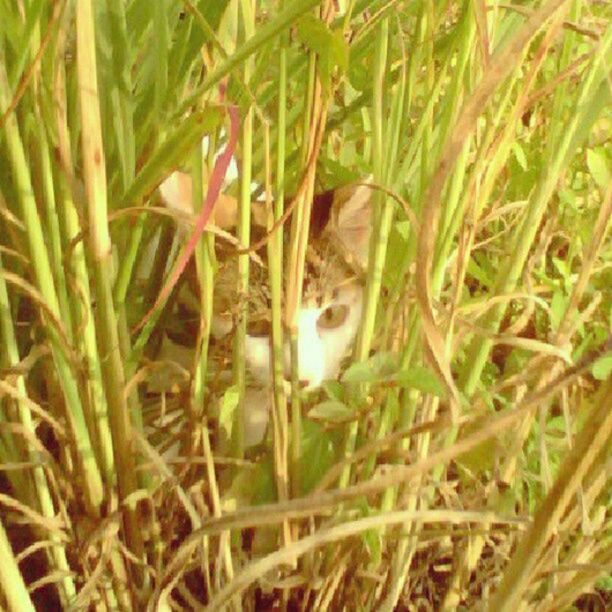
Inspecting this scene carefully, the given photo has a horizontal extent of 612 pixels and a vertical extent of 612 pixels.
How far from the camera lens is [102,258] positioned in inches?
15.7

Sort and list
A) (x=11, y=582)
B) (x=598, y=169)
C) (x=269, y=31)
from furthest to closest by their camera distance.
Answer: (x=598, y=169), (x=11, y=582), (x=269, y=31)

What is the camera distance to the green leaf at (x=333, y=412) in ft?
1.62

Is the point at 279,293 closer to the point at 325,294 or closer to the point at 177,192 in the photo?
the point at 177,192

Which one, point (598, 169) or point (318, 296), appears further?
point (318, 296)

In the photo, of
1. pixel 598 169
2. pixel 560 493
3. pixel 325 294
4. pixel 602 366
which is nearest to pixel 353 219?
pixel 325 294

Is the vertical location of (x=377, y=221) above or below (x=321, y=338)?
above

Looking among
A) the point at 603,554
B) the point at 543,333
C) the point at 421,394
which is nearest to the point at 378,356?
the point at 421,394

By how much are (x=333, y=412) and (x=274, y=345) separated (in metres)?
0.05

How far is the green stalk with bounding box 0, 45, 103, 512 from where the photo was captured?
0.43 metres

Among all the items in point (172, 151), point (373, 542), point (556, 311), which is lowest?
point (373, 542)

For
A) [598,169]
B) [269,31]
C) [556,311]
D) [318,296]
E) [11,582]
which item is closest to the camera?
[269,31]

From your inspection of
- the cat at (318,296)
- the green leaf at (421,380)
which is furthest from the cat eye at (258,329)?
the green leaf at (421,380)

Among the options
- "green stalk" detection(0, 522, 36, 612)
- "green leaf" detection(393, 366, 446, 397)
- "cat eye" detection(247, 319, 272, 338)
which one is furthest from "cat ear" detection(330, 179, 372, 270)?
"green stalk" detection(0, 522, 36, 612)

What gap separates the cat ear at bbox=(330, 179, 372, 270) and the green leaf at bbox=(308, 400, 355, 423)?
191 millimetres
